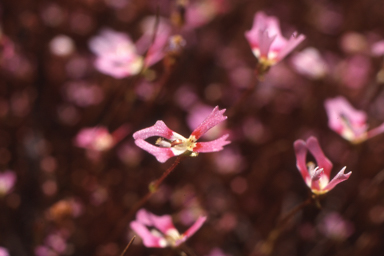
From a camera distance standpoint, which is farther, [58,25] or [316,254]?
[58,25]

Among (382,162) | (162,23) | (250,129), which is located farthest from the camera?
(162,23)

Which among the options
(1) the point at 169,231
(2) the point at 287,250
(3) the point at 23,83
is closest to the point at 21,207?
(3) the point at 23,83

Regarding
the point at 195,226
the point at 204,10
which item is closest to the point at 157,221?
the point at 195,226

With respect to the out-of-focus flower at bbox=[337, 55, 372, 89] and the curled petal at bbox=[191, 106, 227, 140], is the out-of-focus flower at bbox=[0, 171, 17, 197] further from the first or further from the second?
the out-of-focus flower at bbox=[337, 55, 372, 89]

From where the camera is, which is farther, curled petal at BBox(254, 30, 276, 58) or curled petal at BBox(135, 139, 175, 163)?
curled petal at BBox(254, 30, 276, 58)

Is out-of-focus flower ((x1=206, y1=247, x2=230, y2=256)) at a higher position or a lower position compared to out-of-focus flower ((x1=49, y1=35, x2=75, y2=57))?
lower

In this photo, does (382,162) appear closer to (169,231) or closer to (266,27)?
(266,27)

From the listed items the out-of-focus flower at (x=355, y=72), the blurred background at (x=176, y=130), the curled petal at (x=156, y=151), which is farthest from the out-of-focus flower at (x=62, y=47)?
the out-of-focus flower at (x=355, y=72)

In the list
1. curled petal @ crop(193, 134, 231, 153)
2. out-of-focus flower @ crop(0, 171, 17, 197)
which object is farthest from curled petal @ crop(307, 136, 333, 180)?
out-of-focus flower @ crop(0, 171, 17, 197)
